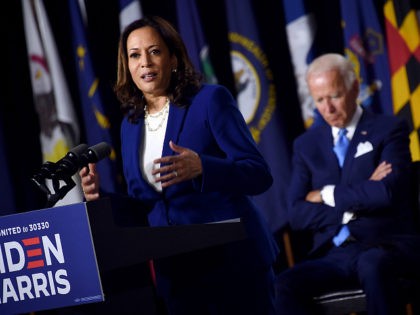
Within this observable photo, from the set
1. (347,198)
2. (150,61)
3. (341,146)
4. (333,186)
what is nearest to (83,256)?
(150,61)

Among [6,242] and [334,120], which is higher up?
[334,120]

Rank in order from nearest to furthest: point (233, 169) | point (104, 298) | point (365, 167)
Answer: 1. point (104, 298)
2. point (233, 169)
3. point (365, 167)

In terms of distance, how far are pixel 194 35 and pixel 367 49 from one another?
102 cm

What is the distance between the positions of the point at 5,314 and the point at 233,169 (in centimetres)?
63

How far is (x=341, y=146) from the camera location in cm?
327

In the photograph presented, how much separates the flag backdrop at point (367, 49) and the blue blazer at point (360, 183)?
626mm

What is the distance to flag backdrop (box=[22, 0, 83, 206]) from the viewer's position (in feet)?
14.1

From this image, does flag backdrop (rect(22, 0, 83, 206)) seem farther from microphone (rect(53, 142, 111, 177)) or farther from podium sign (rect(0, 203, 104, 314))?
podium sign (rect(0, 203, 104, 314))

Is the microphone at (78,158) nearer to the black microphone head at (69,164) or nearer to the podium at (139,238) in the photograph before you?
the black microphone head at (69,164)

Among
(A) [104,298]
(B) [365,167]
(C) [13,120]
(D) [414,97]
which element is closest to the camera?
(A) [104,298]

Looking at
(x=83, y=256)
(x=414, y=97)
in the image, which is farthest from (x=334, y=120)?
(x=83, y=256)

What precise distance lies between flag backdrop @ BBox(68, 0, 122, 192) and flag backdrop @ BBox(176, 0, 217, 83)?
0.63m

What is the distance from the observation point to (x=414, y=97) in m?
3.74

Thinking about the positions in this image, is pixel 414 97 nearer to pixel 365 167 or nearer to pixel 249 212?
pixel 365 167
